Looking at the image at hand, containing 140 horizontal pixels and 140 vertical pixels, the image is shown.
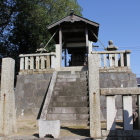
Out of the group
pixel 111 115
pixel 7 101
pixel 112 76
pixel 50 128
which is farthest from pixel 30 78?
pixel 111 115

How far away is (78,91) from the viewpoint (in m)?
8.51

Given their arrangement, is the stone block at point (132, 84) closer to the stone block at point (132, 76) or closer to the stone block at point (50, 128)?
the stone block at point (132, 76)

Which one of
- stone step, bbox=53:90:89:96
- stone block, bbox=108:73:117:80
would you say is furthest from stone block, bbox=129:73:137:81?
stone step, bbox=53:90:89:96

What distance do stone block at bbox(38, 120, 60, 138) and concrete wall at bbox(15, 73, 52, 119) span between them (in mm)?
4548

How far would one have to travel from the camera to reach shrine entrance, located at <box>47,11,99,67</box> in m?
11.7

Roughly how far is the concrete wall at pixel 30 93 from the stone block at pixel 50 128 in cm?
455

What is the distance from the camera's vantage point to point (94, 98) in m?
4.97

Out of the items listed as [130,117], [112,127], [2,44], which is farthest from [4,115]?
[2,44]

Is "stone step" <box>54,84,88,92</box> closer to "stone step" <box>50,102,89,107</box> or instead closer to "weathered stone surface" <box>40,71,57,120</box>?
"weathered stone surface" <box>40,71,57,120</box>

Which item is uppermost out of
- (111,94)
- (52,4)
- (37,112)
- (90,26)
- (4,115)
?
(52,4)

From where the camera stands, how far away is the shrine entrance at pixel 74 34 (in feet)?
38.3

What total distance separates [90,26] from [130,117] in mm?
8226

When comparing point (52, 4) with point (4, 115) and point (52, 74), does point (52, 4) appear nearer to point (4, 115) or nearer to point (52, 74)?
point (52, 74)

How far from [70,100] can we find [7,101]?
3163 mm
